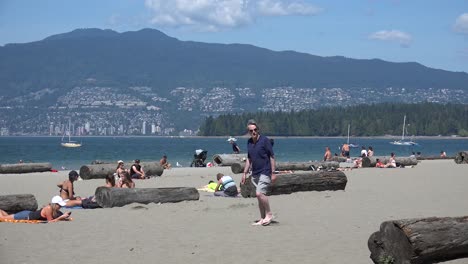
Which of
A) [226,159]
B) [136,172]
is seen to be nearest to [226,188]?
[136,172]

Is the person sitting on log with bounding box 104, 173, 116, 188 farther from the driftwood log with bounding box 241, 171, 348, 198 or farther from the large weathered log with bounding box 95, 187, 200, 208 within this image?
the driftwood log with bounding box 241, 171, 348, 198

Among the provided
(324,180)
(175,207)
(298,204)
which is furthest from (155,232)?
(324,180)

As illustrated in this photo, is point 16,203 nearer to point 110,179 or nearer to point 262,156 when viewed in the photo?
point 110,179

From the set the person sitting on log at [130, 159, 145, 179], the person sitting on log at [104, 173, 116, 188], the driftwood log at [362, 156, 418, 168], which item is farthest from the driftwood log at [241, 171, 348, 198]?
the driftwood log at [362, 156, 418, 168]

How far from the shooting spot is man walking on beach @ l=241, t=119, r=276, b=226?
1300cm

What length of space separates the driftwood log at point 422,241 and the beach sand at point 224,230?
30 cm

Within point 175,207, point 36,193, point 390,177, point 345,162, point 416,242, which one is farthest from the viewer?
point 345,162

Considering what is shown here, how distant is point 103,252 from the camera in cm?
1050

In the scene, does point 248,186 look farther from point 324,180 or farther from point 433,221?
point 433,221

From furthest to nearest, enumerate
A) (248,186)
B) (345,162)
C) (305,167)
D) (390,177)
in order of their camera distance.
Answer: (345,162), (305,167), (390,177), (248,186)

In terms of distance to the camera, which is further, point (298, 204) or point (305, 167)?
point (305, 167)

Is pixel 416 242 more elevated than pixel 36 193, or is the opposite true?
pixel 416 242

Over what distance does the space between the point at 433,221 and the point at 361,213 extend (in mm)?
6017

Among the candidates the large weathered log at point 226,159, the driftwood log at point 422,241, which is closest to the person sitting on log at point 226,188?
the driftwood log at point 422,241
